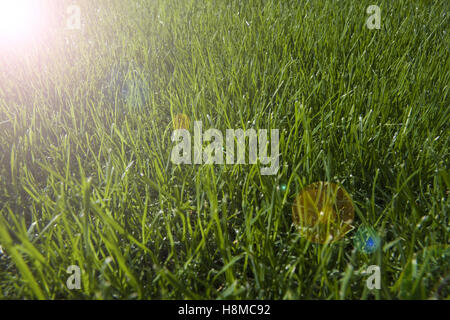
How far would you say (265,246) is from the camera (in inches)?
34.0

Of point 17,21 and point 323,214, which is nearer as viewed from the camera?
point 323,214

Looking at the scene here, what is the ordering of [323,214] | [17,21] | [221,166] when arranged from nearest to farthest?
[323,214]
[221,166]
[17,21]

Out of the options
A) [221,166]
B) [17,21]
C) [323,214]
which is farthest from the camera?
[17,21]

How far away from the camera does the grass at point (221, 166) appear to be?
0.82 meters

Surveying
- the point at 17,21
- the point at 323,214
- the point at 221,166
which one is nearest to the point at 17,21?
the point at 17,21

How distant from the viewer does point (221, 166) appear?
111cm

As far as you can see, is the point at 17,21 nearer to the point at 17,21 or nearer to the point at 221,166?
the point at 17,21

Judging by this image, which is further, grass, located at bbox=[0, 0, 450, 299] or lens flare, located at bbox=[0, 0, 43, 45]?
lens flare, located at bbox=[0, 0, 43, 45]

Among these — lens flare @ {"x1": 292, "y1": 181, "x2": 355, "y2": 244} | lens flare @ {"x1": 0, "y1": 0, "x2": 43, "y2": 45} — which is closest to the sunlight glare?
lens flare @ {"x1": 0, "y1": 0, "x2": 43, "y2": 45}

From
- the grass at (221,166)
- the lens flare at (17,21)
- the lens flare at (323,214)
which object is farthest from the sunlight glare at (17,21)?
the lens flare at (323,214)

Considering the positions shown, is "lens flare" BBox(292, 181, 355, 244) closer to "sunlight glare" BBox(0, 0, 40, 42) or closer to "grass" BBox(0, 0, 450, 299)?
"grass" BBox(0, 0, 450, 299)

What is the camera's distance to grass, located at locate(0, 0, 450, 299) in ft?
2.68

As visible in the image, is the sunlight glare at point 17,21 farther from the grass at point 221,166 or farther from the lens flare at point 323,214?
the lens flare at point 323,214
